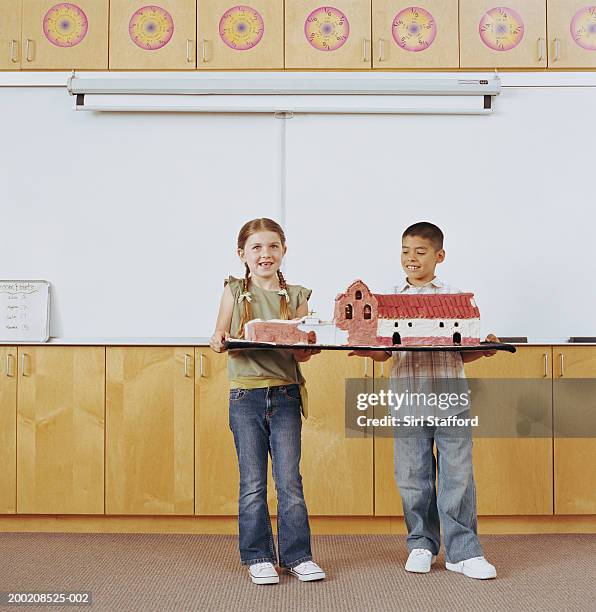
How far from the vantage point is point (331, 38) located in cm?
351

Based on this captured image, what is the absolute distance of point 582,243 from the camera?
3.54 metres

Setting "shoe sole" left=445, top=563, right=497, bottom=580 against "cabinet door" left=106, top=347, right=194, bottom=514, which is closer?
"shoe sole" left=445, top=563, right=497, bottom=580

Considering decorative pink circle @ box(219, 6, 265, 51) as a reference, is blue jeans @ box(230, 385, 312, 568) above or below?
below

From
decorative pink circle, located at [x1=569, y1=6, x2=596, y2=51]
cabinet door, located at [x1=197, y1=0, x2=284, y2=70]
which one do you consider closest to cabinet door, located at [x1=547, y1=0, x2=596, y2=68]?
decorative pink circle, located at [x1=569, y1=6, x2=596, y2=51]

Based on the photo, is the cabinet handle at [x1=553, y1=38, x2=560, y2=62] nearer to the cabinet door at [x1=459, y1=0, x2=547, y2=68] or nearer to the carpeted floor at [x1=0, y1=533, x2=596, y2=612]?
the cabinet door at [x1=459, y1=0, x2=547, y2=68]

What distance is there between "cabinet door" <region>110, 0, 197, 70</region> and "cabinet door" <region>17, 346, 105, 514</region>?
4.20ft

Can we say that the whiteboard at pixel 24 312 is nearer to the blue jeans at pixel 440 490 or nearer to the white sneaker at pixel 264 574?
the white sneaker at pixel 264 574

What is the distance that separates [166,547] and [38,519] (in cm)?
63

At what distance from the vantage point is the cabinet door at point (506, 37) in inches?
138

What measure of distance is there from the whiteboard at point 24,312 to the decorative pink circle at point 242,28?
1361mm

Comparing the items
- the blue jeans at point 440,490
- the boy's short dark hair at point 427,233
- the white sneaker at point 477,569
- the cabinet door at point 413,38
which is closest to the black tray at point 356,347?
the blue jeans at point 440,490

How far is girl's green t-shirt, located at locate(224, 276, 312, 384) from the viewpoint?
2.60 metres

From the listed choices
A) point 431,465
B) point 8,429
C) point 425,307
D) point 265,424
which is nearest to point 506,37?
point 425,307

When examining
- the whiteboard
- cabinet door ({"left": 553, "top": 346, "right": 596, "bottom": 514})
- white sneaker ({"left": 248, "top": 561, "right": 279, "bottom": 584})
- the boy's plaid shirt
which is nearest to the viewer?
white sneaker ({"left": 248, "top": 561, "right": 279, "bottom": 584})
